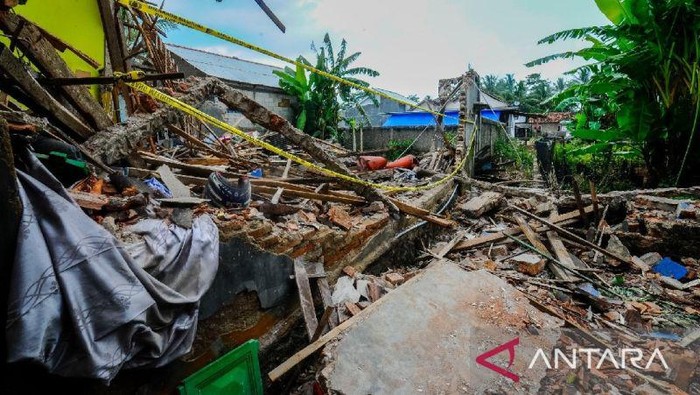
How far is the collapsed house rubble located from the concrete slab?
0.05 feet

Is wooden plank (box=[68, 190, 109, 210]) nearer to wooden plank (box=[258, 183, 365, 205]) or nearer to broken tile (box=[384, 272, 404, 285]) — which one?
wooden plank (box=[258, 183, 365, 205])

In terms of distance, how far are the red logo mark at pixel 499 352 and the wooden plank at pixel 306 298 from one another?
1369 mm

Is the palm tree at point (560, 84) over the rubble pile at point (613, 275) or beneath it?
over

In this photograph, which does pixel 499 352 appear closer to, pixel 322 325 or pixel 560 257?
pixel 322 325

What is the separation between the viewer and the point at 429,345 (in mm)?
2730

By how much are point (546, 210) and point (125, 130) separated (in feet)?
21.0

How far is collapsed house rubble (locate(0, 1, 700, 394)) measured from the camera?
1.71 meters

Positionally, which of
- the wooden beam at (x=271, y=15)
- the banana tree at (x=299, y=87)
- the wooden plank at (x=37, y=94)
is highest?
the banana tree at (x=299, y=87)

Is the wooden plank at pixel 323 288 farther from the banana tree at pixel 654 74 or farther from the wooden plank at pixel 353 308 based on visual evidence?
the banana tree at pixel 654 74

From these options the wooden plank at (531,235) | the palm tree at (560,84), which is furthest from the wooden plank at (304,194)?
the palm tree at (560,84)

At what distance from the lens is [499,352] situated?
2758 millimetres

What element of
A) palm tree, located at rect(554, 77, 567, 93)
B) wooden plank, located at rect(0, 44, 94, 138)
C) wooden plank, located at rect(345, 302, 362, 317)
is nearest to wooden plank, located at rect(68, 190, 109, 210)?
wooden plank, located at rect(0, 44, 94, 138)

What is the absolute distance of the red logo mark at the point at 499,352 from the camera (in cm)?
255

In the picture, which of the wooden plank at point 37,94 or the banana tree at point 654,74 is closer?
the wooden plank at point 37,94
